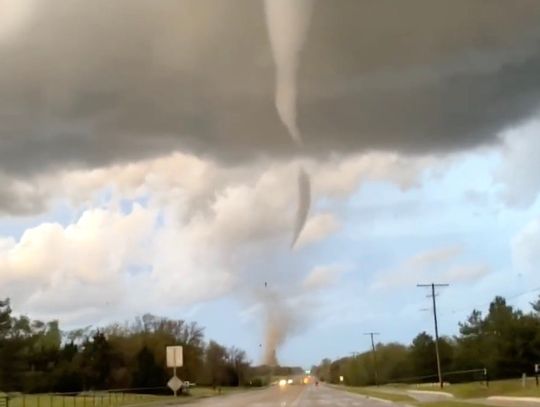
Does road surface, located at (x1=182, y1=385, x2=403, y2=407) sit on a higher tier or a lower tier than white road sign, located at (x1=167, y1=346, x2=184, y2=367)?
lower

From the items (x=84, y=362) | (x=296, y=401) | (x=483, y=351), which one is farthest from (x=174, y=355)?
(x=483, y=351)

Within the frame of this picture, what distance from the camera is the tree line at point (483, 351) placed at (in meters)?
126

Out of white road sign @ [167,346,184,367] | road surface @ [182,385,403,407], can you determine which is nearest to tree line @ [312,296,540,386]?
road surface @ [182,385,403,407]

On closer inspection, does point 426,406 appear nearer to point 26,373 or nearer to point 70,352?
point 26,373

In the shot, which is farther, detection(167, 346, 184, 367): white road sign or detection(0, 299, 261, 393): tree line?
detection(0, 299, 261, 393): tree line

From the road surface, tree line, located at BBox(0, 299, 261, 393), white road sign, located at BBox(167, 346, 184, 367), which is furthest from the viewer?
tree line, located at BBox(0, 299, 261, 393)

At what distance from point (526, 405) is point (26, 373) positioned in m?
87.4

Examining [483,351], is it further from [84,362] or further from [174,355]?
[174,355]

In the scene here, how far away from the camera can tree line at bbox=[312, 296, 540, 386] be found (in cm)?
12562

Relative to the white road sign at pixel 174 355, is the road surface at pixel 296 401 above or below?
below

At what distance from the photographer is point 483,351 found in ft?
481

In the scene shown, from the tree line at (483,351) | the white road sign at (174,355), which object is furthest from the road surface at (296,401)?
the tree line at (483,351)

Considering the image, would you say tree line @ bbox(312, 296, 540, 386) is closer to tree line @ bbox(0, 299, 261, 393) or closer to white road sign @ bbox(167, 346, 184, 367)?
tree line @ bbox(0, 299, 261, 393)

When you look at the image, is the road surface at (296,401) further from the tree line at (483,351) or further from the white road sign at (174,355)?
the tree line at (483,351)
